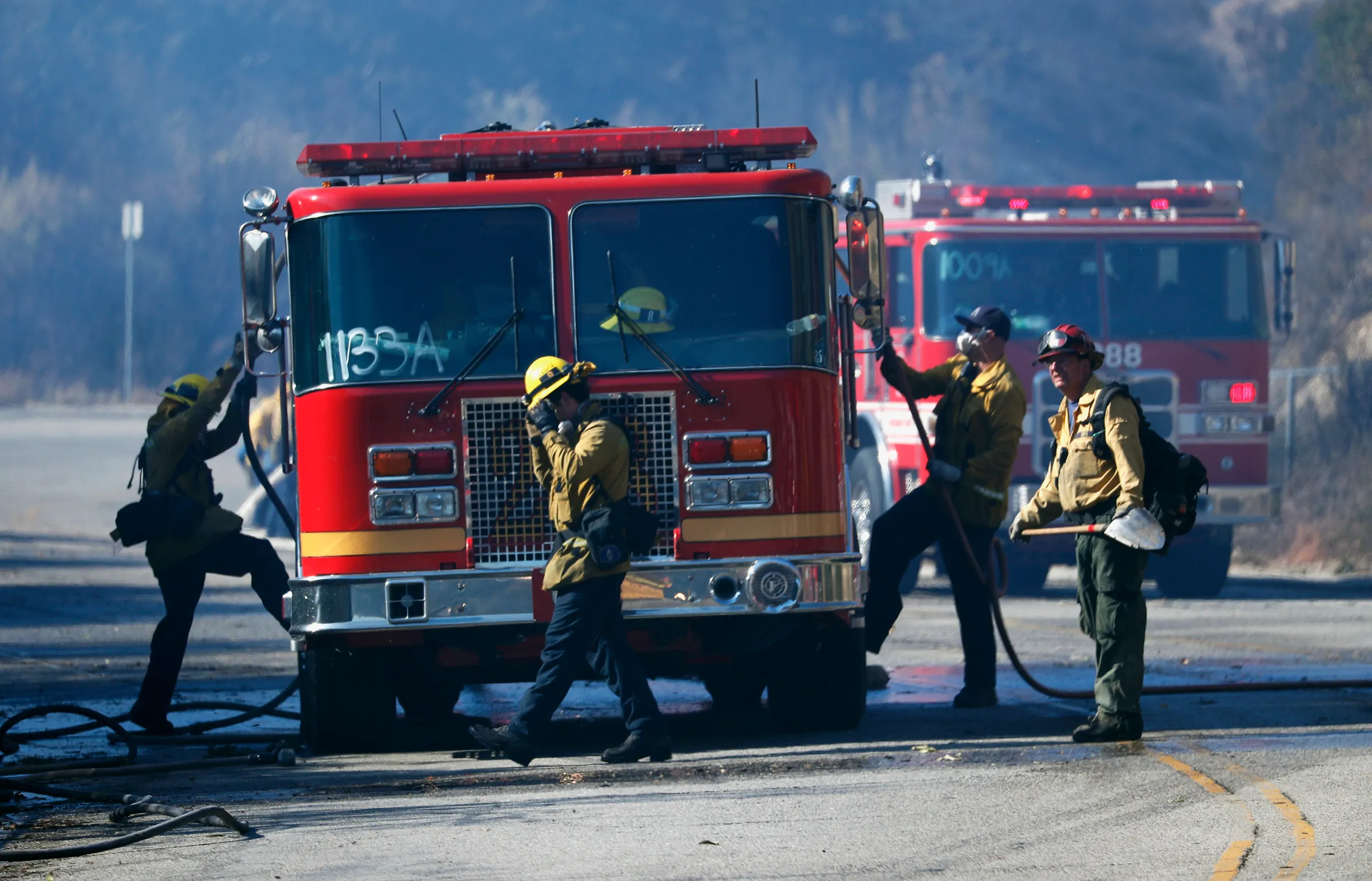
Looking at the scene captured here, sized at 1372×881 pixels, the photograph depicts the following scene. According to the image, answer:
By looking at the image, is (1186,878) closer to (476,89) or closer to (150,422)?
(150,422)

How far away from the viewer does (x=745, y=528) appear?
8.32 metres

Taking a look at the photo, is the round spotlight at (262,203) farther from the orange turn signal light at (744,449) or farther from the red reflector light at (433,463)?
the orange turn signal light at (744,449)

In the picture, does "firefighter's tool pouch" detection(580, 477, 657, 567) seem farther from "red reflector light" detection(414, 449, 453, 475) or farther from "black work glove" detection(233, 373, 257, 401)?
"black work glove" detection(233, 373, 257, 401)

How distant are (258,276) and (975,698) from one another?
3983mm

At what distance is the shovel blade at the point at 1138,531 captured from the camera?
26.3ft

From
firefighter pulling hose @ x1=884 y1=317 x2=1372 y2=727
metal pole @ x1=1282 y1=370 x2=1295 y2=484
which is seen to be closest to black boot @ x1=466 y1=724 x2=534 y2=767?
firefighter pulling hose @ x1=884 y1=317 x2=1372 y2=727

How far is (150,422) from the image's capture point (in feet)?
33.1

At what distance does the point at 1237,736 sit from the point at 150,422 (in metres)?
5.45

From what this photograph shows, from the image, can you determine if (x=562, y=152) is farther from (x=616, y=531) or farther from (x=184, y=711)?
(x=184, y=711)

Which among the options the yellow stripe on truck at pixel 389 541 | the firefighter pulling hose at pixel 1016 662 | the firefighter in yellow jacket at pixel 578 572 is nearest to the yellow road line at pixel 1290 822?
the firefighter pulling hose at pixel 1016 662

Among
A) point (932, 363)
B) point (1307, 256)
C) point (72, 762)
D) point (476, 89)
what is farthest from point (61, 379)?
point (72, 762)

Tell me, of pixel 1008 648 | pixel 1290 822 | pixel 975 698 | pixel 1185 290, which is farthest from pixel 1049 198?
pixel 1290 822

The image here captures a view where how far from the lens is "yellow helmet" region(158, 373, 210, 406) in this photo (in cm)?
967

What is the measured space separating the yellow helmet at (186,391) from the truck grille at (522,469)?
1974 millimetres
